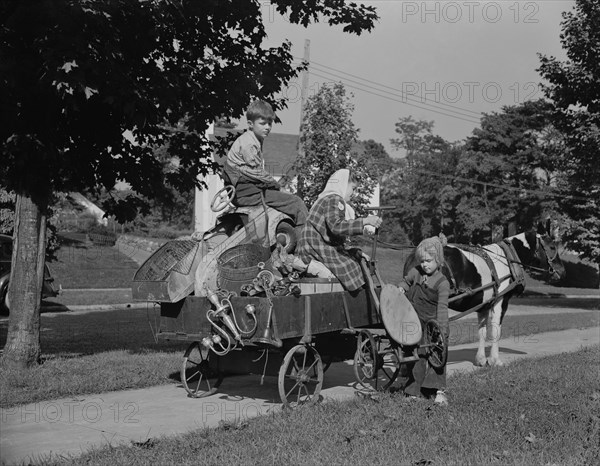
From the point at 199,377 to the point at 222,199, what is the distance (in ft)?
7.25

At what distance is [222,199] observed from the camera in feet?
27.9

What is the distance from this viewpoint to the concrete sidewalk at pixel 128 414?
21.0 feet

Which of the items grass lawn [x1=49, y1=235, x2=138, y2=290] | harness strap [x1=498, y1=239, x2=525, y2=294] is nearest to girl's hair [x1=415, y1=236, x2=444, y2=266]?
harness strap [x1=498, y1=239, x2=525, y2=294]

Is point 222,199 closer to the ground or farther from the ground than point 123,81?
closer to the ground

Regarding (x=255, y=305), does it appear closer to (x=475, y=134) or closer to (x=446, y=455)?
(x=446, y=455)

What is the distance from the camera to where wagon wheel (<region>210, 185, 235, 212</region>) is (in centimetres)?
838

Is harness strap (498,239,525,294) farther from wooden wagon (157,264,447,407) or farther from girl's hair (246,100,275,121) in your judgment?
girl's hair (246,100,275,121)

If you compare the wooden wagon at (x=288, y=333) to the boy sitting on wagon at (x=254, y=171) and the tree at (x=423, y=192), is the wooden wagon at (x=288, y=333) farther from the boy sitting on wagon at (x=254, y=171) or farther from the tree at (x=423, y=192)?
the tree at (x=423, y=192)

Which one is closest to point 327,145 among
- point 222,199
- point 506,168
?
point 222,199

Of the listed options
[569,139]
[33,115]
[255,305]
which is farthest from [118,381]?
[569,139]

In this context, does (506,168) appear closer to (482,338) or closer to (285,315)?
(482,338)

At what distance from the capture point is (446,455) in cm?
589

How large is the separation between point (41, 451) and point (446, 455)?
3077mm

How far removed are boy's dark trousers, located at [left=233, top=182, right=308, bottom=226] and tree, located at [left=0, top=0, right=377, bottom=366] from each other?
1.89 metres
